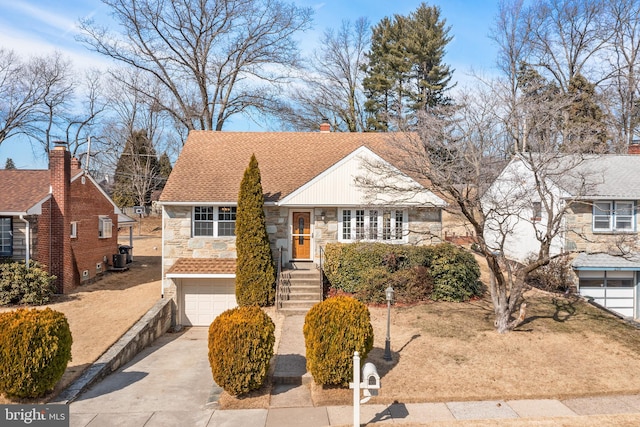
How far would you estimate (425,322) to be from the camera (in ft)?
40.5

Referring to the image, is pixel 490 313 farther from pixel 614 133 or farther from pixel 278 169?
pixel 614 133

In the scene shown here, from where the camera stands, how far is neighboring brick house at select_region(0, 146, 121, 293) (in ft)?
51.8

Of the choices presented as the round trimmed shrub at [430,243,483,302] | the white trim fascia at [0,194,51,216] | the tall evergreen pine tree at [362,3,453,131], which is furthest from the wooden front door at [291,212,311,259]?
the tall evergreen pine tree at [362,3,453,131]

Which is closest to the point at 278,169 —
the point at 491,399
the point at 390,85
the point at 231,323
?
the point at 231,323

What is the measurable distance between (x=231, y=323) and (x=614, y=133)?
30881 mm

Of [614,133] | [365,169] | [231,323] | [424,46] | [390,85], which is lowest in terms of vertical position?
[231,323]

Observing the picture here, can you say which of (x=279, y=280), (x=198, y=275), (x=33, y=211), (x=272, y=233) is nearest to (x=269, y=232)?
(x=272, y=233)

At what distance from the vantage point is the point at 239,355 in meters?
8.01

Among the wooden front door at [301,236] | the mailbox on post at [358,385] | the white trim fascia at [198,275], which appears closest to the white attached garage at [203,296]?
the white trim fascia at [198,275]

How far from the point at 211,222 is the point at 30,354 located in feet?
28.7

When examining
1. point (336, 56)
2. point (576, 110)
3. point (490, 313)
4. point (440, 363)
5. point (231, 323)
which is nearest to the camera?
point (231, 323)

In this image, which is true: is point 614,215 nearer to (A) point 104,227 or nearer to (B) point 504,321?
(B) point 504,321

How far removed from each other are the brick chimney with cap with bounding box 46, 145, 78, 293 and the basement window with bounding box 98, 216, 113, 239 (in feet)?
10.5

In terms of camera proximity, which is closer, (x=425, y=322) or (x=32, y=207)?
(x=425, y=322)
